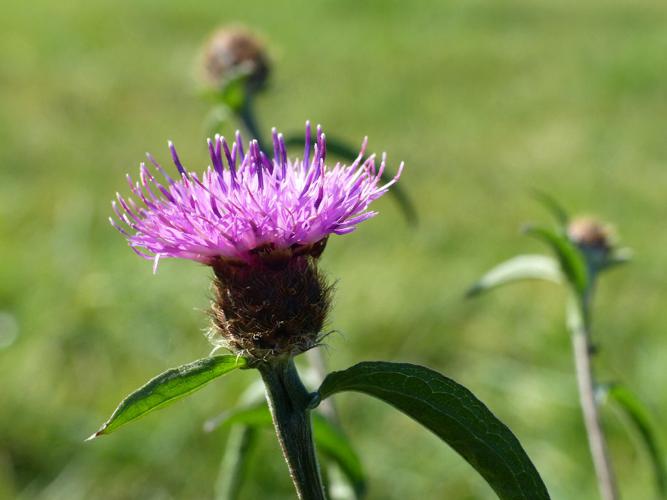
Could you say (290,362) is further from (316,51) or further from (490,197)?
(316,51)

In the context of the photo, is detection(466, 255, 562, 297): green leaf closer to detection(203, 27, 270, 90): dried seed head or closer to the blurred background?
the blurred background

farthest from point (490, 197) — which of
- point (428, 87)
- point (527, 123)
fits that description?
point (428, 87)

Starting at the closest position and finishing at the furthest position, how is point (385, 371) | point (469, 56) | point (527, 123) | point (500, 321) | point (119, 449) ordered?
point (385, 371)
point (119, 449)
point (500, 321)
point (527, 123)
point (469, 56)

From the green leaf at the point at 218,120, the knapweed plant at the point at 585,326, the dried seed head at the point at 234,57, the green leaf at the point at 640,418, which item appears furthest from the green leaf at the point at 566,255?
the dried seed head at the point at 234,57

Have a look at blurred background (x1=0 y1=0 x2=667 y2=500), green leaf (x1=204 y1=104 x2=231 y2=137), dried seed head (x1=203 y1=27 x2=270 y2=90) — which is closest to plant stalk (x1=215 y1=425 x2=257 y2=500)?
blurred background (x1=0 y1=0 x2=667 y2=500)

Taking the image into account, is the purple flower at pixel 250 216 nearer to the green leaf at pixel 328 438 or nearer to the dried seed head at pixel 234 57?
the green leaf at pixel 328 438
